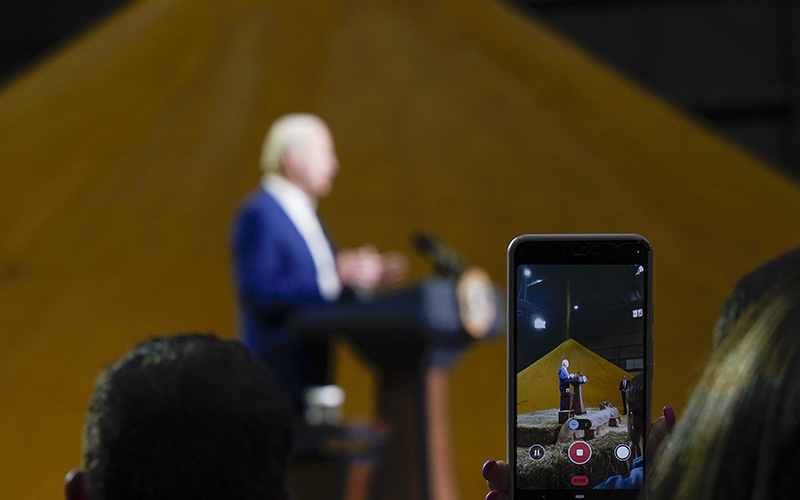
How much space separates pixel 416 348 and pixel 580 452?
2.13ft

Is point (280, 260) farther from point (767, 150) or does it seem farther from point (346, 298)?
point (767, 150)

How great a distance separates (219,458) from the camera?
29 centimetres

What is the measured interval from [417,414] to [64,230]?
1720 millimetres

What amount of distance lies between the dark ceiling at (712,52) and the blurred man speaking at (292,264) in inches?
112

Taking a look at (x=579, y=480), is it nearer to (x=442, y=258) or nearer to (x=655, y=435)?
(x=655, y=435)

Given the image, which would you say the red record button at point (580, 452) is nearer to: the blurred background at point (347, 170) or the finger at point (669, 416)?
the finger at point (669, 416)

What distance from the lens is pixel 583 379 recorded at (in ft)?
0.83

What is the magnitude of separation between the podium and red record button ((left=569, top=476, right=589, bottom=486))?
0.60 metres

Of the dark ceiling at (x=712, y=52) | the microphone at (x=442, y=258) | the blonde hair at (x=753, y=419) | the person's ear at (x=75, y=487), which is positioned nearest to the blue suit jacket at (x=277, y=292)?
the microphone at (x=442, y=258)

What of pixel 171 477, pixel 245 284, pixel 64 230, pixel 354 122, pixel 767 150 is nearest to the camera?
pixel 171 477

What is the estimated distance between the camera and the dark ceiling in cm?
344

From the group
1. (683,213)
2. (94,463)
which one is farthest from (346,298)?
(683,213)

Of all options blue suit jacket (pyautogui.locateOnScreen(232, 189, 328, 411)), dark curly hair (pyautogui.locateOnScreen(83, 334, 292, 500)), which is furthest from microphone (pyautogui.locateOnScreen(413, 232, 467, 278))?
dark curly hair (pyautogui.locateOnScreen(83, 334, 292, 500))

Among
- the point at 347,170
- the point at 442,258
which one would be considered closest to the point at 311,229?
the point at 442,258
